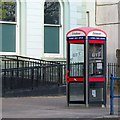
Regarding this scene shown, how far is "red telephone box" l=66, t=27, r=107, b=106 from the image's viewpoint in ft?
49.5

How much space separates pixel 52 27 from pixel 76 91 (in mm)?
9066

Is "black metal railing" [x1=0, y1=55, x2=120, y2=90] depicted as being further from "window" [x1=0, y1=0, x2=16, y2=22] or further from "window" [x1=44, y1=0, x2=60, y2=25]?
"window" [x1=44, y1=0, x2=60, y2=25]

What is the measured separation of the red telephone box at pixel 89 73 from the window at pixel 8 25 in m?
7.15

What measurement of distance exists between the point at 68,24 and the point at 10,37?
3.54 metres

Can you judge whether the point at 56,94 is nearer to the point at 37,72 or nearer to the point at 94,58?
the point at 37,72

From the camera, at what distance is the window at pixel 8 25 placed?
22000 millimetres

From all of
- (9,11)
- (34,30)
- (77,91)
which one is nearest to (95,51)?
(77,91)

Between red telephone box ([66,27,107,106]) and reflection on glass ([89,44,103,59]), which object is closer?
red telephone box ([66,27,107,106])

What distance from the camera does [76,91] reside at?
15266mm

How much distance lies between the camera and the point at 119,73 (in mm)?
26016

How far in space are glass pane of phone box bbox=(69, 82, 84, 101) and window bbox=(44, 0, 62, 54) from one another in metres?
8.29

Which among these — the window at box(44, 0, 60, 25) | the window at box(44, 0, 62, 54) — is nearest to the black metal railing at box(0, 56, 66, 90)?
the window at box(44, 0, 62, 54)

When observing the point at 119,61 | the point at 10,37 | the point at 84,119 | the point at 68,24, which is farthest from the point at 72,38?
the point at 119,61

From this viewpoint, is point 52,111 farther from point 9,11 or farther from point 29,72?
point 9,11
